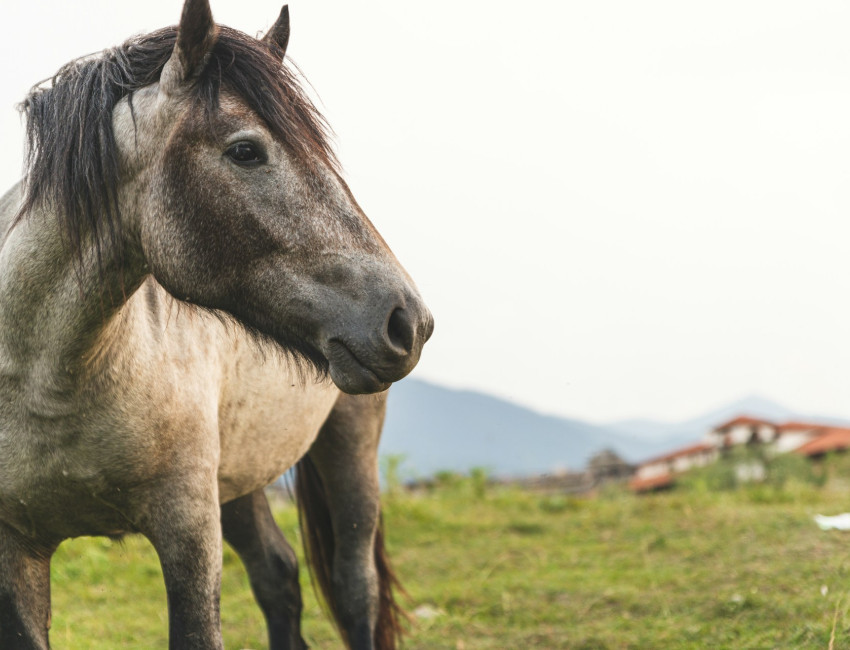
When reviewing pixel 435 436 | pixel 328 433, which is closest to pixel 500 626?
pixel 328 433

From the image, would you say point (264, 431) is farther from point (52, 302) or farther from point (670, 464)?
point (670, 464)

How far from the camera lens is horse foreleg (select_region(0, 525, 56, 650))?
296cm

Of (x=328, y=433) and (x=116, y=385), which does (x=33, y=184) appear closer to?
(x=116, y=385)

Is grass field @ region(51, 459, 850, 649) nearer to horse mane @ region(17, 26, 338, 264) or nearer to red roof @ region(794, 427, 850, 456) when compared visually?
horse mane @ region(17, 26, 338, 264)

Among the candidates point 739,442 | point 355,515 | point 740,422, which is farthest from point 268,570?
point 740,422

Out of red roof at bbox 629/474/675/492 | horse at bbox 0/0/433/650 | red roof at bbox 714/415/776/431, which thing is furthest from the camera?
red roof at bbox 714/415/776/431

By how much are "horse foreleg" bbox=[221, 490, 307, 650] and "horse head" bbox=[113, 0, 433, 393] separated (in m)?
2.15

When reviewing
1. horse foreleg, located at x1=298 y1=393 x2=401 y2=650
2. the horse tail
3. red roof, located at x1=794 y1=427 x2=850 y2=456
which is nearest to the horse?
horse foreleg, located at x1=298 y1=393 x2=401 y2=650

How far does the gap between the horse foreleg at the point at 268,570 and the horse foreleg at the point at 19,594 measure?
145 centimetres

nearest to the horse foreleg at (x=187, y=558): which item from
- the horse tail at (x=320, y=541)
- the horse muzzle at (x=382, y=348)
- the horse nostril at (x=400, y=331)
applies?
the horse muzzle at (x=382, y=348)

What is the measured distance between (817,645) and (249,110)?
319cm

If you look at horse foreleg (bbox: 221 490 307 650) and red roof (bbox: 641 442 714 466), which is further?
red roof (bbox: 641 442 714 466)

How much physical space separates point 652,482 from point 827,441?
16.2 feet

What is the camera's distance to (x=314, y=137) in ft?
8.73
